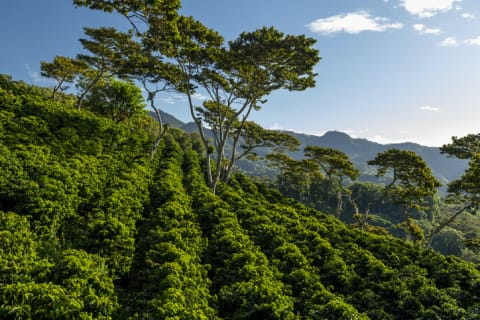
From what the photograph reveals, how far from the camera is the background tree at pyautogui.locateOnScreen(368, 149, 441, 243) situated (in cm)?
2791

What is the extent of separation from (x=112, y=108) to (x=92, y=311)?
38571mm

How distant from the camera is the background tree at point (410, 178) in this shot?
91.6 ft

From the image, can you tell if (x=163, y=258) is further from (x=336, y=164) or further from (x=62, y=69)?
(x=62, y=69)

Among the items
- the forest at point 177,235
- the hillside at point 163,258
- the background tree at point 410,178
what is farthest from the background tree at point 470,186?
the hillside at point 163,258

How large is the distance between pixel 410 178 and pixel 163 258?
2747 centimetres

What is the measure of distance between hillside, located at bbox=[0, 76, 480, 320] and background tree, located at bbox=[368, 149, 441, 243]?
13.1 metres

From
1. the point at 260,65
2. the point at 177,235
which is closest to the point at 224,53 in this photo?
the point at 260,65

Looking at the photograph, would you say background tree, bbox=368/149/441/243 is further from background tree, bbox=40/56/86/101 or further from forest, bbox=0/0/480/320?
background tree, bbox=40/56/86/101

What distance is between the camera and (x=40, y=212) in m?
9.80

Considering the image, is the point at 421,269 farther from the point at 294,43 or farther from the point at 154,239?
the point at 294,43

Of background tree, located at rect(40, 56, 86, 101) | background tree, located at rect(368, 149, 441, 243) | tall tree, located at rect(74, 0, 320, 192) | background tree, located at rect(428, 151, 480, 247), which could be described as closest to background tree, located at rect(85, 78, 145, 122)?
background tree, located at rect(40, 56, 86, 101)

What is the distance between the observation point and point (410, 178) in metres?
29.4

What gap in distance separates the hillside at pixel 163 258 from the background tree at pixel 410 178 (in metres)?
13.1

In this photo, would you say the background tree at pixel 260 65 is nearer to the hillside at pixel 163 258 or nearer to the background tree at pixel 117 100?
the hillside at pixel 163 258
